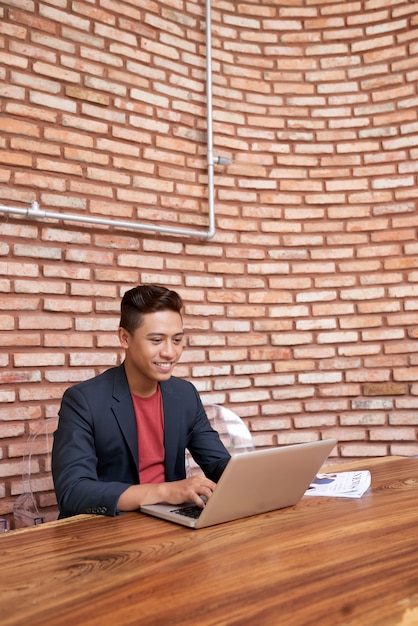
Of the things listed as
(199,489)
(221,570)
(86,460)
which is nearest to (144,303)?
(86,460)

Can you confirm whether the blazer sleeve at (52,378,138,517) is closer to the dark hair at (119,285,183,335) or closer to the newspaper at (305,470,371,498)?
the dark hair at (119,285,183,335)

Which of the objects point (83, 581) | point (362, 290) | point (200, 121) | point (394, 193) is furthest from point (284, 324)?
point (83, 581)

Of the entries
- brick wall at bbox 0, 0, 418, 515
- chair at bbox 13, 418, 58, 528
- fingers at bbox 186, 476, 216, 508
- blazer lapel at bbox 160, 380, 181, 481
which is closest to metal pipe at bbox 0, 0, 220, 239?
brick wall at bbox 0, 0, 418, 515

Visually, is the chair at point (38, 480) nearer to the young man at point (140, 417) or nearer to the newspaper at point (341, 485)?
the young man at point (140, 417)

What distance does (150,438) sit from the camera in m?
1.96

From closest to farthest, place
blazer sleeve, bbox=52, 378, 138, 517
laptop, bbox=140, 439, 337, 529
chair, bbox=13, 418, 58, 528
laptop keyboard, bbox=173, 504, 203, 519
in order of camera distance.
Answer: laptop, bbox=140, 439, 337, 529
laptop keyboard, bbox=173, 504, 203, 519
blazer sleeve, bbox=52, 378, 138, 517
chair, bbox=13, 418, 58, 528

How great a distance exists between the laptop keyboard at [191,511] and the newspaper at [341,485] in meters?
0.34

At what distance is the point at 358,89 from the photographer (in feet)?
10.7

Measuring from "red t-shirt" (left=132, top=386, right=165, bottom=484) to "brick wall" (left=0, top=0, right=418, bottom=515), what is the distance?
2.36 feet

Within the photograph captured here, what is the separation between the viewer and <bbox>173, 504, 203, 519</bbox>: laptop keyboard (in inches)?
54.3

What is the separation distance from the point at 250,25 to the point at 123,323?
2.01 meters

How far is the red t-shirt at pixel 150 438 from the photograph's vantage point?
6.31ft

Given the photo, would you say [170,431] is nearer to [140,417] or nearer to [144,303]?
[140,417]

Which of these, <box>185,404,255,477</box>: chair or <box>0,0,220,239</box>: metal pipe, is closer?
<box>0,0,220,239</box>: metal pipe
